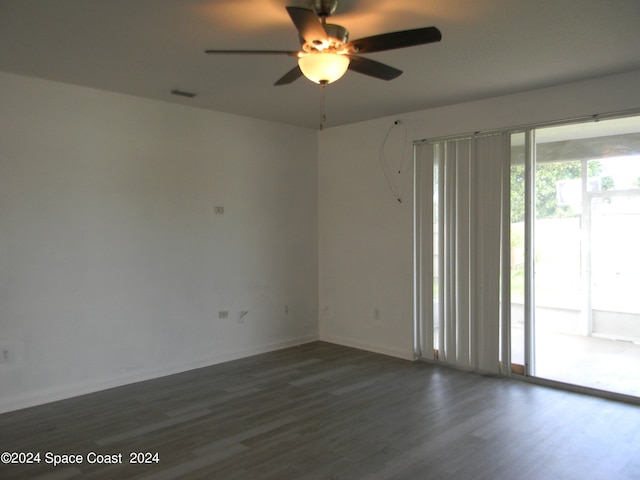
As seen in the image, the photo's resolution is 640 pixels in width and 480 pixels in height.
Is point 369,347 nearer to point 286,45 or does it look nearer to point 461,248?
point 461,248

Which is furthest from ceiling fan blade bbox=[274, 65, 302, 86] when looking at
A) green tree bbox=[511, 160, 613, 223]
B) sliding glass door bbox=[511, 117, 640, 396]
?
green tree bbox=[511, 160, 613, 223]

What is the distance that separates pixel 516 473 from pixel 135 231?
11.9 feet

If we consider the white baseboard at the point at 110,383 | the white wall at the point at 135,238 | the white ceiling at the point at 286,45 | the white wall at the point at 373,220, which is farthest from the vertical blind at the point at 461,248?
the white baseboard at the point at 110,383

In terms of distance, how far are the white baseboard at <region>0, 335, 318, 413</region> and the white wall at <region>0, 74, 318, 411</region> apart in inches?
0.4

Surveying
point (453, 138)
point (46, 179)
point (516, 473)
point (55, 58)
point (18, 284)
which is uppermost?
point (55, 58)

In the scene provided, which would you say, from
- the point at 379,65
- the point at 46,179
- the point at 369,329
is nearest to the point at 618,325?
the point at 369,329

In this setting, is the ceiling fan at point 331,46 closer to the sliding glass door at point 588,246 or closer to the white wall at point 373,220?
the white wall at point 373,220

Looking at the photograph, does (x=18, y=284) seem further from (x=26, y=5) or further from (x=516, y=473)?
(x=516, y=473)

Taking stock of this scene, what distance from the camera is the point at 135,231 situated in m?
4.42

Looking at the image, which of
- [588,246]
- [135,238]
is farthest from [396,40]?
[588,246]

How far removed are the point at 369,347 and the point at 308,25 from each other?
13.4 ft

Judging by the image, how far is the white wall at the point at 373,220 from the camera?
4752 mm

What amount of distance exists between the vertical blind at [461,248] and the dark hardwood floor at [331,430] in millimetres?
399

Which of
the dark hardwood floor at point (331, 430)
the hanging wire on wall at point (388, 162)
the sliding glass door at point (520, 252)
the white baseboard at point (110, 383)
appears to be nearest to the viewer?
the dark hardwood floor at point (331, 430)
